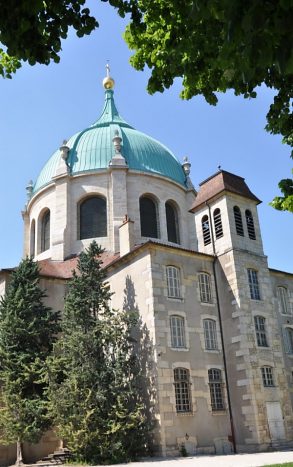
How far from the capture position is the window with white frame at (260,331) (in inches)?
926

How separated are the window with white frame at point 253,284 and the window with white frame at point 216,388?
13.9ft

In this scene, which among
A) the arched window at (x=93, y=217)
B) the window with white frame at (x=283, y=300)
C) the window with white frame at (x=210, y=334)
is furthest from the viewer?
the arched window at (x=93, y=217)

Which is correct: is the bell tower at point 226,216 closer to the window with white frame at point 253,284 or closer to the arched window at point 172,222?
the window with white frame at point 253,284

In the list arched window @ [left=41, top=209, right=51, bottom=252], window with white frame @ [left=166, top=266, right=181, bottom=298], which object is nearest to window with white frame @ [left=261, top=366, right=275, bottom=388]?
window with white frame @ [left=166, top=266, right=181, bottom=298]

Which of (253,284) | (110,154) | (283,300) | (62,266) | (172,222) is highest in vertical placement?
(110,154)

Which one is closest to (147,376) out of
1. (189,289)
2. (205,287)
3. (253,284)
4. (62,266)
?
(189,289)

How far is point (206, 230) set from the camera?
87.5ft

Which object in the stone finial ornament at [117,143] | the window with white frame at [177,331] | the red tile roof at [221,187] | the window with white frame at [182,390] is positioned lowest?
the window with white frame at [182,390]

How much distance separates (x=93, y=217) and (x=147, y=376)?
13113 millimetres

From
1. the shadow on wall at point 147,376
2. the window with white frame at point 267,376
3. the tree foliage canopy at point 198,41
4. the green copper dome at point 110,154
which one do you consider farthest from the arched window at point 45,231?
the tree foliage canopy at point 198,41

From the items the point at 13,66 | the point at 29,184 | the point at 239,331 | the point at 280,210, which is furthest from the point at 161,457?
the point at 29,184

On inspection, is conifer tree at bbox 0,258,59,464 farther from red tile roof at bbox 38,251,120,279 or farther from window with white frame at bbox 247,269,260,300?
window with white frame at bbox 247,269,260,300

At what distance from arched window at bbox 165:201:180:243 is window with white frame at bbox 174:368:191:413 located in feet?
40.0

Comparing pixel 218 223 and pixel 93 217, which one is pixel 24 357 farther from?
pixel 93 217
